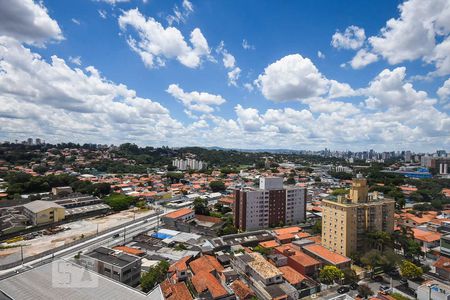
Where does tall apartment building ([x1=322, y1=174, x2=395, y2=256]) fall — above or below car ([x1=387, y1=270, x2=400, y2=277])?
above

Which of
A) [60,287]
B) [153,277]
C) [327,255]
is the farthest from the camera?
[327,255]

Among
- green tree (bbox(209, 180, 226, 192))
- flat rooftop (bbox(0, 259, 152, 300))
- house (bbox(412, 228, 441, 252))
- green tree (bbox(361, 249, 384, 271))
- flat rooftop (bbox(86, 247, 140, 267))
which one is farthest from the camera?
green tree (bbox(209, 180, 226, 192))

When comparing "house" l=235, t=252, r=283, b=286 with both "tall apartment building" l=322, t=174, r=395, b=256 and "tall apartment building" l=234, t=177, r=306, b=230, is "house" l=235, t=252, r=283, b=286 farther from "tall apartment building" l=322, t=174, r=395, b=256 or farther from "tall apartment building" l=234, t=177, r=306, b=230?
"tall apartment building" l=234, t=177, r=306, b=230

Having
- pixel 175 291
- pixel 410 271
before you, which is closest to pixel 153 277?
pixel 175 291

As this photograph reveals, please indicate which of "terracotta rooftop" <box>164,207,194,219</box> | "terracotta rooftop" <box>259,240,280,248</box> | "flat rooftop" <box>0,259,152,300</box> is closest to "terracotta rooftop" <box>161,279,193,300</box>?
"flat rooftop" <box>0,259,152,300</box>

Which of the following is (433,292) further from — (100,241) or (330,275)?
(100,241)

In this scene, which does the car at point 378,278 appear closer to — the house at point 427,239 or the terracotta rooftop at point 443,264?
the terracotta rooftop at point 443,264
